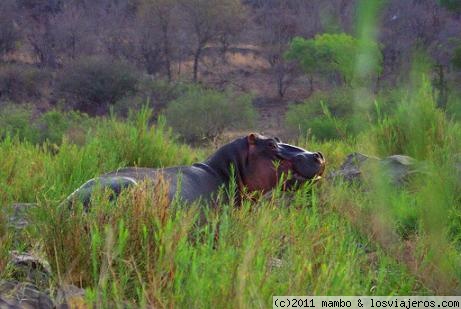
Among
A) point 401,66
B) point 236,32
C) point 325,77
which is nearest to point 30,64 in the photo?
point 236,32

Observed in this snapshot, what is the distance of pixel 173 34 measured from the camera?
34.7m

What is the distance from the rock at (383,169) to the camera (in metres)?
5.50

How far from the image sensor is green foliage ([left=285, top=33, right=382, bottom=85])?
86.7ft

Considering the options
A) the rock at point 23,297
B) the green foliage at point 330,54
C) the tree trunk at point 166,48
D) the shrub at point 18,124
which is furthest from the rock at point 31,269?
the tree trunk at point 166,48

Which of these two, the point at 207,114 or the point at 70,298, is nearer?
the point at 70,298

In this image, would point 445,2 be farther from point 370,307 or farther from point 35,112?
point 35,112

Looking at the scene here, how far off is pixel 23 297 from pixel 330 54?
26210 mm

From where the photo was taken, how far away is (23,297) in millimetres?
2648

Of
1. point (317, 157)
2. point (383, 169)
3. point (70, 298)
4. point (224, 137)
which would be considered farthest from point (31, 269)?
point (224, 137)

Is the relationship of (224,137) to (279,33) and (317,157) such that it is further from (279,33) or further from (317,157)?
(279,33)

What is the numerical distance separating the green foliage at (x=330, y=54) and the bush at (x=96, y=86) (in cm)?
671

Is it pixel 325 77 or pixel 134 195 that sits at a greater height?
pixel 134 195

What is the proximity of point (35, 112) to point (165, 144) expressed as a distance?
2166 cm

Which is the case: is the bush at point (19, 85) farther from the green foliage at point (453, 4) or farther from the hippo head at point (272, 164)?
the hippo head at point (272, 164)
